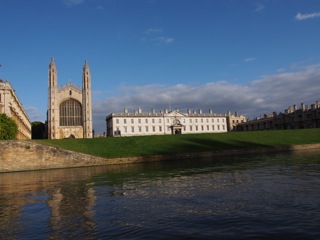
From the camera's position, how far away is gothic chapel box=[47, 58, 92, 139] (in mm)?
95250

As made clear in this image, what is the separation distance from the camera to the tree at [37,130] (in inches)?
5364

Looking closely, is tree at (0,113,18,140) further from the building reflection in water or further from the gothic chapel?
the building reflection in water

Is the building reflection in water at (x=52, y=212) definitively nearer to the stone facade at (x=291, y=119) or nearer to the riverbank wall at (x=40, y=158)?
the riverbank wall at (x=40, y=158)

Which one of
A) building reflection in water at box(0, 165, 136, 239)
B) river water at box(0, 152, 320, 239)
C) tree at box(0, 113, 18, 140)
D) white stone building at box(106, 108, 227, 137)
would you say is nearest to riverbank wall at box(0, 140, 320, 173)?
tree at box(0, 113, 18, 140)

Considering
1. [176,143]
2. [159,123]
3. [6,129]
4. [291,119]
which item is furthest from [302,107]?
[6,129]

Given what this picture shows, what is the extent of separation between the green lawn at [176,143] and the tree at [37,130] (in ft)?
292

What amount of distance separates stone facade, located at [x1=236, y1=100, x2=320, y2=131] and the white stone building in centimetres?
1895

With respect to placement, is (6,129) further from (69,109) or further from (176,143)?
(69,109)

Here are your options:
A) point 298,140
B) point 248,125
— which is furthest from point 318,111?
point 298,140

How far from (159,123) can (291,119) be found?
52711 mm

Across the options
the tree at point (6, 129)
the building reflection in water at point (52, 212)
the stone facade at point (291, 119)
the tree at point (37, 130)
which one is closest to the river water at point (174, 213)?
the building reflection in water at point (52, 212)

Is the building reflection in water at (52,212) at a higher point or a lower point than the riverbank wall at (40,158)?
lower

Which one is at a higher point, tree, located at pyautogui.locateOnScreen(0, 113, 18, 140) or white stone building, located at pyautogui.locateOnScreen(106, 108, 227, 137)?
white stone building, located at pyautogui.locateOnScreen(106, 108, 227, 137)

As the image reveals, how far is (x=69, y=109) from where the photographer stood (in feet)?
325
